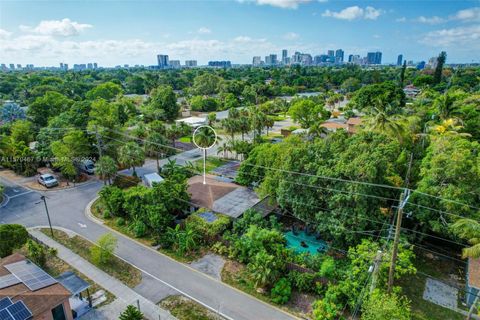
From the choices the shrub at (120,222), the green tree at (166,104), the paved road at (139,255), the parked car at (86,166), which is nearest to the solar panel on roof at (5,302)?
the paved road at (139,255)

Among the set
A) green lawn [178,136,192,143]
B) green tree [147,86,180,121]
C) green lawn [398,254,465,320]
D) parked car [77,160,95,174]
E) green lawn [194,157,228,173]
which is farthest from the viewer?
green tree [147,86,180,121]

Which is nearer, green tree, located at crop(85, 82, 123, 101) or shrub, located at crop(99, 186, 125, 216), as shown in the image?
shrub, located at crop(99, 186, 125, 216)

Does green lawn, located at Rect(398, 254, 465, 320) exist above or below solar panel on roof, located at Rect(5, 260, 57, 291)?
below

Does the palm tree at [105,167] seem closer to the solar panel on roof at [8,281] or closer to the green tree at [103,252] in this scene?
the green tree at [103,252]

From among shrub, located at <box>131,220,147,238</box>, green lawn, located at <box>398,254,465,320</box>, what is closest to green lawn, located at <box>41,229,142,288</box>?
shrub, located at <box>131,220,147,238</box>

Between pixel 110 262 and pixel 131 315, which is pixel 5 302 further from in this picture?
pixel 110 262

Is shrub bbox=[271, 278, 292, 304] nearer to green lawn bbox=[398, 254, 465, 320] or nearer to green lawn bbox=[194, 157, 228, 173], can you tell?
green lawn bbox=[398, 254, 465, 320]
